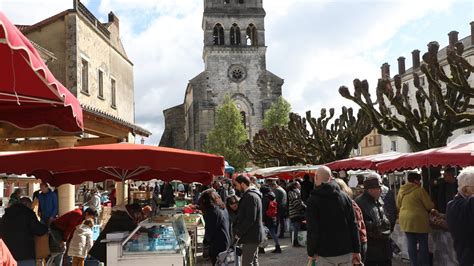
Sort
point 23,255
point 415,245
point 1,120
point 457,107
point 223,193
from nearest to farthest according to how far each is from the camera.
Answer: point 1,120, point 23,255, point 415,245, point 457,107, point 223,193

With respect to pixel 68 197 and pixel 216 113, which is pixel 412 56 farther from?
pixel 68 197

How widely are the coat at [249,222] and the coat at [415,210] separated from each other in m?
2.61

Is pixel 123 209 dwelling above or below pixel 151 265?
above

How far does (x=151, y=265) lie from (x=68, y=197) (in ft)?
26.7

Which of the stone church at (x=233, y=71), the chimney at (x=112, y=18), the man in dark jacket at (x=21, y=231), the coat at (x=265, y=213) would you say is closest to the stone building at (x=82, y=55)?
the chimney at (x=112, y=18)

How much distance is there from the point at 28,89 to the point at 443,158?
7024 mm

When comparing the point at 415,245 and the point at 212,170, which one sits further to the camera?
the point at 415,245

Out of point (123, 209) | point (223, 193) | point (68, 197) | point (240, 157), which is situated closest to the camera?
point (123, 209)

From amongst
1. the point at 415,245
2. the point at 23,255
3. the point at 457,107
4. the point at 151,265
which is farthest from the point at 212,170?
the point at 457,107

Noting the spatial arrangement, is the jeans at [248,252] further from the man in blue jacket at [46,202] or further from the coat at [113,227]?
the man in blue jacket at [46,202]

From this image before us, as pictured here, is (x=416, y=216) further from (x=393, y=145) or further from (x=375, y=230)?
(x=393, y=145)

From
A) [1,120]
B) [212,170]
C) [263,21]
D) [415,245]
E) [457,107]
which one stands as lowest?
[415,245]

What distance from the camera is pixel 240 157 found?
54.2 meters

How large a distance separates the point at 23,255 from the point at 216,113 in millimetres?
51942
